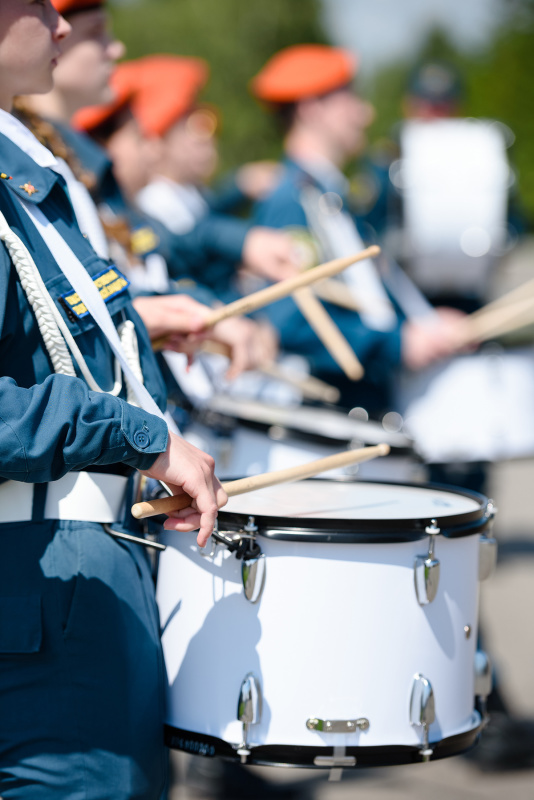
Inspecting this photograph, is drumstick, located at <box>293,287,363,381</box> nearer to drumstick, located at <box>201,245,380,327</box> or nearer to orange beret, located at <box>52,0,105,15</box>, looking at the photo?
drumstick, located at <box>201,245,380,327</box>

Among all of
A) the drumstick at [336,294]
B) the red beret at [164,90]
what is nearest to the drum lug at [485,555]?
the drumstick at [336,294]

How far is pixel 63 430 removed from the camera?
4.52ft

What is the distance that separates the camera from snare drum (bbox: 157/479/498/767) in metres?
1.65

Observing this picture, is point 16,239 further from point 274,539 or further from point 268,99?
point 268,99

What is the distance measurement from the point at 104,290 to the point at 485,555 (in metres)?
0.87

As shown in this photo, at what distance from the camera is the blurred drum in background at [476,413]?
381 cm

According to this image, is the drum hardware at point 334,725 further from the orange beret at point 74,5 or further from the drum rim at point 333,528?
the orange beret at point 74,5

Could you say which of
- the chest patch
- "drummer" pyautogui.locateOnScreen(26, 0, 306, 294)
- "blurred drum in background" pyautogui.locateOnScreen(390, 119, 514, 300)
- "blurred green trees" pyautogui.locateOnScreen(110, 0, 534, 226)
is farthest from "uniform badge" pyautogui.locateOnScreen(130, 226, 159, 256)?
"blurred green trees" pyautogui.locateOnScreen(110, 0, 534, 226)

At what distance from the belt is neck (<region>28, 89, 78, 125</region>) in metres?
1.36

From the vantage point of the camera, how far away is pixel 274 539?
1.65 metres

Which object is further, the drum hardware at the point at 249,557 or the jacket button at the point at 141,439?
the drum hardware at the point at 249,557

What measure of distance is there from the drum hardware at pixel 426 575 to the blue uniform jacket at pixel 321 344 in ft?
6.48

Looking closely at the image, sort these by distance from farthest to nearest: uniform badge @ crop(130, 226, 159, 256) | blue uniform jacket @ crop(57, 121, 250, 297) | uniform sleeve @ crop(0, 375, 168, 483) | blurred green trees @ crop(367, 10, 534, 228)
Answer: blurred green trees @ crop(367, 10, 534, 228) → uniform badge @ crop(130, 226, 159, 256) → blue uniform jacket @ crop(57, 121, 250, 297) → uniform sleeve @ crop(0, 375, 168, 483)

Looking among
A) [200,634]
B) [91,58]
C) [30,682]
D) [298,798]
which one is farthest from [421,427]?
[30,682]
